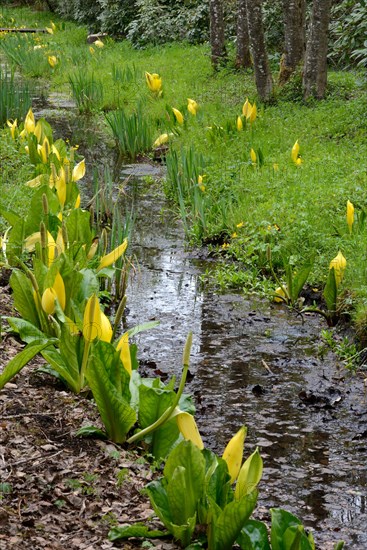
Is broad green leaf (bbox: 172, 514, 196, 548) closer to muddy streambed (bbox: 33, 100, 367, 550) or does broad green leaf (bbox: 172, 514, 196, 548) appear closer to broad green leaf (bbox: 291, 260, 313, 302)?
muddy streambed (bbox: 33, 100, 367, 550)

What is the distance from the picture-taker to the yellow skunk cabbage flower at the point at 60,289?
149 inches

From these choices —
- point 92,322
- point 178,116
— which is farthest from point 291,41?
point 92,322

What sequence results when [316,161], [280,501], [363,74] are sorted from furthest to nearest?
[363,74] < [316,161] < [280,501]

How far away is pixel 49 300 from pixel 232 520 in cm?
156

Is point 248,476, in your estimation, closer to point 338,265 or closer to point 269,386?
point 269,386

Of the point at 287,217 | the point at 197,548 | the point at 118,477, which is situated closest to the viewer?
the point at 197,548

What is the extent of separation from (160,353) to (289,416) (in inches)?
39.9

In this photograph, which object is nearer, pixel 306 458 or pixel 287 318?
pixel 306 458

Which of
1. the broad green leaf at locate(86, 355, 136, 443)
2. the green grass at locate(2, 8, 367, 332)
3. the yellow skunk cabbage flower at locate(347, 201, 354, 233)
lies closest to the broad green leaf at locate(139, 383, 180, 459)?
the broad green leaf at locate(86, 355, 136, 443)

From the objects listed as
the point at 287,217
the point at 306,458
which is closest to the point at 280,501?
the point at 306,458

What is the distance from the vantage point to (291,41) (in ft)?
37.3

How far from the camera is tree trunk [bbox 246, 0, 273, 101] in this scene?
1001 centimetres

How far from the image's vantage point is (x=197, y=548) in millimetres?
2650

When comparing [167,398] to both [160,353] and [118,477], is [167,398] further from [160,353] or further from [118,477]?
[160,353]
